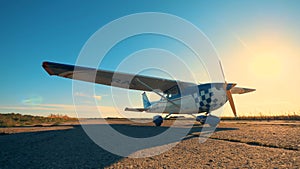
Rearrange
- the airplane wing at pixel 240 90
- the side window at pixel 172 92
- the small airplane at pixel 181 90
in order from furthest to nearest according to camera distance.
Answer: the airplane wing at pixel 240 90 → the side window at pixel 172 92 → the small airplane at pixel 181 90

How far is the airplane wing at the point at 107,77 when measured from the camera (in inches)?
250

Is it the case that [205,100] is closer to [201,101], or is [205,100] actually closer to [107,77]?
[201,101]

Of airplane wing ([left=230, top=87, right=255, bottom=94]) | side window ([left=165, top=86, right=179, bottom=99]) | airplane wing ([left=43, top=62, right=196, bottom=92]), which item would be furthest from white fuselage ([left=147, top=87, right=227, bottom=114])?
airplane wing ([left=230, top=87, right=255, bottom=94])

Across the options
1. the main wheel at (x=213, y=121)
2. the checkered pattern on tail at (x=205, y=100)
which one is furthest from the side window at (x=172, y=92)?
the main wheel at (x=213, y=121)

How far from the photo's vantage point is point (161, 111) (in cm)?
1174

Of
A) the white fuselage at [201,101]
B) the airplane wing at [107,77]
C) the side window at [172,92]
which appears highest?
the airplane wing at [107,77]

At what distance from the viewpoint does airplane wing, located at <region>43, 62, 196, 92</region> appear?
6.36 meters

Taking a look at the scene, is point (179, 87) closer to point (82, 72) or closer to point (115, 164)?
point (82, 72)

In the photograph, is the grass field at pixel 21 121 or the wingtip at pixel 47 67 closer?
the wingtip at pixel 47 67

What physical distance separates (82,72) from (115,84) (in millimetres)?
3180

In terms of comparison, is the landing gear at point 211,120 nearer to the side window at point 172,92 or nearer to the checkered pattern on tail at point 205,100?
the checkered pattern on tail at point 205,100

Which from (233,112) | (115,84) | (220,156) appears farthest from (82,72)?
(233,112)

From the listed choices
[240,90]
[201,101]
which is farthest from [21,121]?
[240,90]

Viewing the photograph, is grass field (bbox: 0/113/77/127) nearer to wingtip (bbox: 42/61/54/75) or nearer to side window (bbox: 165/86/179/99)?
wingtip (bbox: 42/61/54/75)
